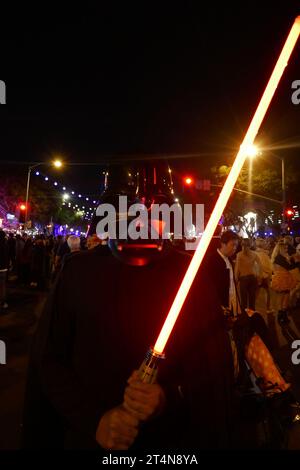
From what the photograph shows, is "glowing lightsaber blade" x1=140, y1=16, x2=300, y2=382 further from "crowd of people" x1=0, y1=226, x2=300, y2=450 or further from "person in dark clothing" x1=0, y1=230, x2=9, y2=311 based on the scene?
"person in dark clothing" x1=0, y1=230, x2=9, y2=311

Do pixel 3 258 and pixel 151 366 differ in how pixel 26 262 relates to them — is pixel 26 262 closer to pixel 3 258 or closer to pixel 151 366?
pixel 3 258

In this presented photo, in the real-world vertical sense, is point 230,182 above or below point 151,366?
above

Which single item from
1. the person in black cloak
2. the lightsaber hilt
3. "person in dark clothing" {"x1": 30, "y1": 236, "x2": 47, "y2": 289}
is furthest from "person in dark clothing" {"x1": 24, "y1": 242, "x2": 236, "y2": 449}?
"person in dark clothing" {"x1": 30, "y1": 236, "x2": 47, "y2": 289}

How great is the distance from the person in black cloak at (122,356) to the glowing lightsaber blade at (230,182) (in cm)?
43

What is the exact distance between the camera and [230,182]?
1.65 meters

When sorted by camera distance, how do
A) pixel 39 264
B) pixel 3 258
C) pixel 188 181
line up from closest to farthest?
1. pixel 3 258
2. pixel 188 181
3. pixel 39 264

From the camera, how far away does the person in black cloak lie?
79.7 inches

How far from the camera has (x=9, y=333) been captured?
8422 mm

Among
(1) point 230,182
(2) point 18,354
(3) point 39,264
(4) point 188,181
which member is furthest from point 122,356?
(3) point 39,264

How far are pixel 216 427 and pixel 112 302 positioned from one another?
0.85 metres

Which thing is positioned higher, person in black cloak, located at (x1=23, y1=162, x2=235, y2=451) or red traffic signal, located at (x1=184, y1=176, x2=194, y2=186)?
red traffic signal, located at (x1=184, y1=176, x2=194, y2=186)

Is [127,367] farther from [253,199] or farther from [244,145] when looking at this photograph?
[253,199]

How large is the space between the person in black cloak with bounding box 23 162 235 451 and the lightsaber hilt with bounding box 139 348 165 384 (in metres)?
0.34

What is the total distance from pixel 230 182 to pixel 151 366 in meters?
0.85
